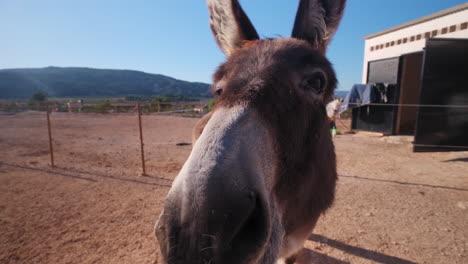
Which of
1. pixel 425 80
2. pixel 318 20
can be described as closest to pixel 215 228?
pixel 318 20

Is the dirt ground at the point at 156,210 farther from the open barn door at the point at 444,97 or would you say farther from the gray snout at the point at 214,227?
the gray snout at the point at 214,227

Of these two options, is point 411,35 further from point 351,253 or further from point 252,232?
point 252,232

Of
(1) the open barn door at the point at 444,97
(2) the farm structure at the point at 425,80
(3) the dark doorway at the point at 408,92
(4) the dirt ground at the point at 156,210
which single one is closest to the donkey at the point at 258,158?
(4) the dirt ground at the point at 156,210

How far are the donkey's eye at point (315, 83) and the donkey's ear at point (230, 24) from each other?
1.03 meters

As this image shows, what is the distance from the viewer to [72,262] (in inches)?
137

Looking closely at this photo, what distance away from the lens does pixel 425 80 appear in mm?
8133

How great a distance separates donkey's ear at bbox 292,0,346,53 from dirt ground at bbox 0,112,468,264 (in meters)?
3.39

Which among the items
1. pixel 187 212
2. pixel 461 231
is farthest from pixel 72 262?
pixel 461 231

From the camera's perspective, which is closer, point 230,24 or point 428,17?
point 230,24

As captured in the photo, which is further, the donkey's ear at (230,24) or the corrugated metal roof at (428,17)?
the corrugated metal roof at (428,17)

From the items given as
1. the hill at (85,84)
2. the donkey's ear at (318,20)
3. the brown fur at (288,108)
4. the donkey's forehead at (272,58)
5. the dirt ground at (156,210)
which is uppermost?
the hill at (85,84)

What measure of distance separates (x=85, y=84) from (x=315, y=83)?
176 meters

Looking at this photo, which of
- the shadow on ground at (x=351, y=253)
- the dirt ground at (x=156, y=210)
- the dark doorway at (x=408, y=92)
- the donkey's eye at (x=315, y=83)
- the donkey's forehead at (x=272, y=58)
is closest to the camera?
the donkey's forehead at (x=272, y=58)

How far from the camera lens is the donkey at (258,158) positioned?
3.17ft
